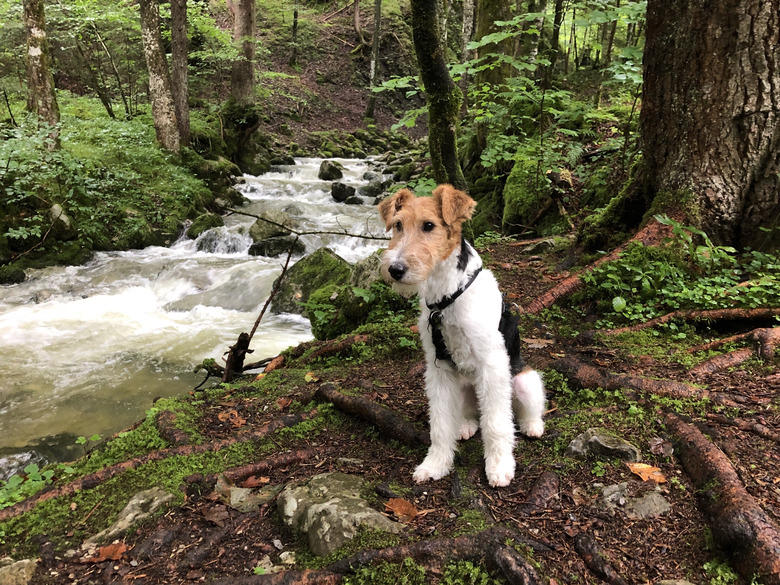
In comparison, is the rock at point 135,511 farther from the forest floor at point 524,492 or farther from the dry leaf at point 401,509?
the dry leaf at point 401,509

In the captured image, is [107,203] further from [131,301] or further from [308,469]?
[308,469]

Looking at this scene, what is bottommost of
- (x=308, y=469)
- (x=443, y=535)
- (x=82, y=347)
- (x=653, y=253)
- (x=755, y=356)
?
(x=82, y=347)

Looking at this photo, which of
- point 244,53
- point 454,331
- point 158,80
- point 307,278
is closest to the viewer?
point 454,331

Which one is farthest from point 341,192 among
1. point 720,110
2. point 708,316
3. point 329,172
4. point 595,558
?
point 595,558

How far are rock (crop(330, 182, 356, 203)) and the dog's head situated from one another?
14.8 m

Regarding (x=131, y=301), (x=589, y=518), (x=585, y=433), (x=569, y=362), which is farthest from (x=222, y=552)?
(x=131, y=301)

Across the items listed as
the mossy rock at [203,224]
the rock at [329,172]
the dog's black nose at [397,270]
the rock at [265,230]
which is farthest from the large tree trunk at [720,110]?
the rock at [329,172]

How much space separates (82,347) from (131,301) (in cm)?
230

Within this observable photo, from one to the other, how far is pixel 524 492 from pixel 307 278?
23.3 feet

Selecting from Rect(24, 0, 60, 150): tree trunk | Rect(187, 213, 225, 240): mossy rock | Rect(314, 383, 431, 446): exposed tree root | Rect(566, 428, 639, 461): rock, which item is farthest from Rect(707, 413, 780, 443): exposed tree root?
Rect(24, 0, 60, 150): tree trunk

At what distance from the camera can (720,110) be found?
4566 mm

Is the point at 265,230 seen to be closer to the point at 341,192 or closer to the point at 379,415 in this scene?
the point at 341,192

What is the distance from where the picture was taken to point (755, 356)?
349 centimetres

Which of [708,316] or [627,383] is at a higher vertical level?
[708,316]
